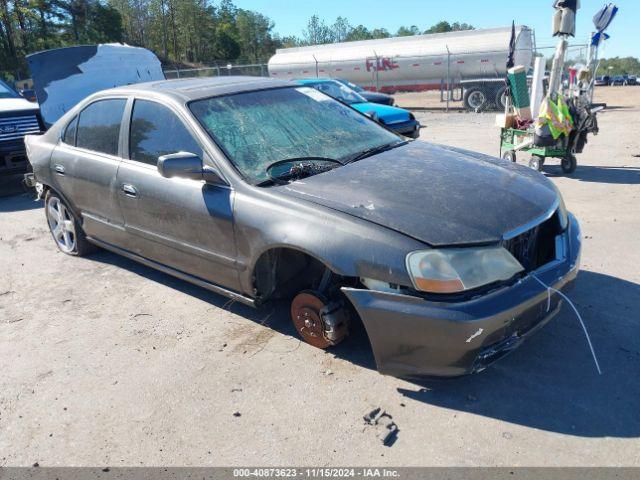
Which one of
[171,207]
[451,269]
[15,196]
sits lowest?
[15,196]

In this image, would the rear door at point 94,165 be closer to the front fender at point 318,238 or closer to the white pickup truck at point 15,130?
the front fender at point 318,238

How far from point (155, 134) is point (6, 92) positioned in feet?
23.0

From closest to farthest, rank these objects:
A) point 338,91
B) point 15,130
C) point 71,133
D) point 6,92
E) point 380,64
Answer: point 71,133 → point 15,130 → point 6,92 → point 338,91 → point 380,64

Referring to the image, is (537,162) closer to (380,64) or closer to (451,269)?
(451,269)

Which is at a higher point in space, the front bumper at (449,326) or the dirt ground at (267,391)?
the front bumper at (449,326)

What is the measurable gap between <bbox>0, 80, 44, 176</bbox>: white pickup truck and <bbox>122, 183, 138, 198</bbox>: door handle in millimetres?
5246

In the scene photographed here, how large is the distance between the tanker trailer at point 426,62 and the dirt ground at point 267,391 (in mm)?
17196

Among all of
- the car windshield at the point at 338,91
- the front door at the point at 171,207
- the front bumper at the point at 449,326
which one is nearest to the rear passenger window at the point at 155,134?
the front door at the point at 171,207

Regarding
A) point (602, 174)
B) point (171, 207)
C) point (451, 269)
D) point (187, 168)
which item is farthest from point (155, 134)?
point (602, 174)

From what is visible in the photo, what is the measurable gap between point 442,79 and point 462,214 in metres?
21.5

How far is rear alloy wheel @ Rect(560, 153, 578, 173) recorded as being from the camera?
768cm

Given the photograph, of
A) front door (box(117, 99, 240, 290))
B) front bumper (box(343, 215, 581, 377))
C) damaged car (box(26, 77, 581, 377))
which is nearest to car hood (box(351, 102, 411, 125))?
damaged car (box(26, 77, 581, 377))

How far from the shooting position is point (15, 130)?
8078 mm

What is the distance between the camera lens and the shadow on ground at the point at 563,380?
2.58 metres
